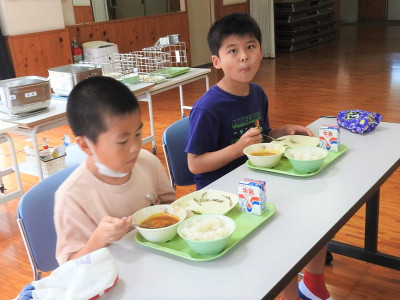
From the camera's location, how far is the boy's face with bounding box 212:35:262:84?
1.65 meters

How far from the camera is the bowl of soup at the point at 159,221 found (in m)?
1.05

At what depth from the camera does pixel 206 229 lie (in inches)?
41.7

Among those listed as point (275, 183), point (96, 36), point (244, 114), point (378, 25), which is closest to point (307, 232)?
point (275, 183)

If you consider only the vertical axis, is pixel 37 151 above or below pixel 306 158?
below

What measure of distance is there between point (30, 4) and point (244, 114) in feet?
12.5

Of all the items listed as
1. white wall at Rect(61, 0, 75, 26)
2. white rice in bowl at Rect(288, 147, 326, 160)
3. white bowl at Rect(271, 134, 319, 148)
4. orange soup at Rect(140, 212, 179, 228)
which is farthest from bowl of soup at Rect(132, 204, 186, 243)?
white wall at Rect(61, 0, 75, 26)

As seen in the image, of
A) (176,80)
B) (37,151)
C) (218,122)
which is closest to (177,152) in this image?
(218,122)

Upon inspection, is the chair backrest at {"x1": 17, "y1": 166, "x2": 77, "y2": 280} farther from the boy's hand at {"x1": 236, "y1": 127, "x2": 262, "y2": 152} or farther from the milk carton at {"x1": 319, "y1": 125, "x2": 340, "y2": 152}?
the milk carton at {"x1": 319, "y1": 125, "x2": 340, "y2": 152}

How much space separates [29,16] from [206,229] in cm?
444

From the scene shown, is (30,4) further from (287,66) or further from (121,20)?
(287,66)

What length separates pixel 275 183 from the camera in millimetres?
1367

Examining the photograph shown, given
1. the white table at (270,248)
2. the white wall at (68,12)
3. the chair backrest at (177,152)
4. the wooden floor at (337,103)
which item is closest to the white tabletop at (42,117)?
the wooden floor at (337,103)

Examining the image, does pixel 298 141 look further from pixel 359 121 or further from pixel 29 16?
pixel 29 16

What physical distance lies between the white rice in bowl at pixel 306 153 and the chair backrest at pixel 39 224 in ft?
2.40
